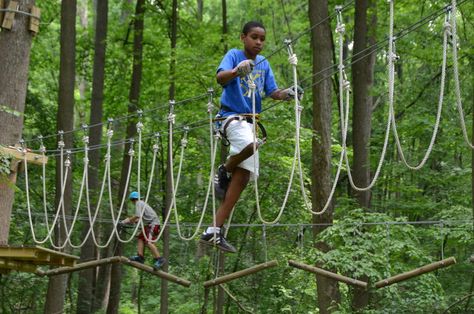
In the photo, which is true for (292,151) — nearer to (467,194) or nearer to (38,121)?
(467,194)

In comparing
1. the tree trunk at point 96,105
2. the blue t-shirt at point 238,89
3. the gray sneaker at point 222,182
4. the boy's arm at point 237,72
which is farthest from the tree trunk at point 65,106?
the boy's arm at point 237,72

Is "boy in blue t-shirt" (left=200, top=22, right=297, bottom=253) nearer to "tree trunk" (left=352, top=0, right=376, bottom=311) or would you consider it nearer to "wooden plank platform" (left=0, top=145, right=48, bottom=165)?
"wooden plank platform" (left=0, top=145, right=48, bottom=165)

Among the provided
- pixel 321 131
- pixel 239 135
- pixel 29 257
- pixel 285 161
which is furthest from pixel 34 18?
pixel 285 161

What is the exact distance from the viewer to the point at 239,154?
13.9ft

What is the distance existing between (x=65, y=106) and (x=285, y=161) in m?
3.07

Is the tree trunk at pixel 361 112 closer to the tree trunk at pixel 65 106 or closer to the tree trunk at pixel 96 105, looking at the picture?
the tree trunk at pixel 65 106

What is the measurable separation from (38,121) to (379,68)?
695cm

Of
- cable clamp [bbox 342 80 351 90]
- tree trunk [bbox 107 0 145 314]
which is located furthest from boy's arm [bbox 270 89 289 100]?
tree trunk [bbox 107 0 145 314]

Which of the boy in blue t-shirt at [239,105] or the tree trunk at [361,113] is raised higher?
the tree trunk at [361,113]

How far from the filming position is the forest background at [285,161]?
26.5ft

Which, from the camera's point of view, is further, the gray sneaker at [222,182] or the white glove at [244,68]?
the gray sneaker at [222,182]

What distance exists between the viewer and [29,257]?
633 centimetres

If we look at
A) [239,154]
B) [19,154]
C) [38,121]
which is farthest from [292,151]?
[239,154]

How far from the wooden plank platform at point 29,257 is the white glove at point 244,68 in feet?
9.65
